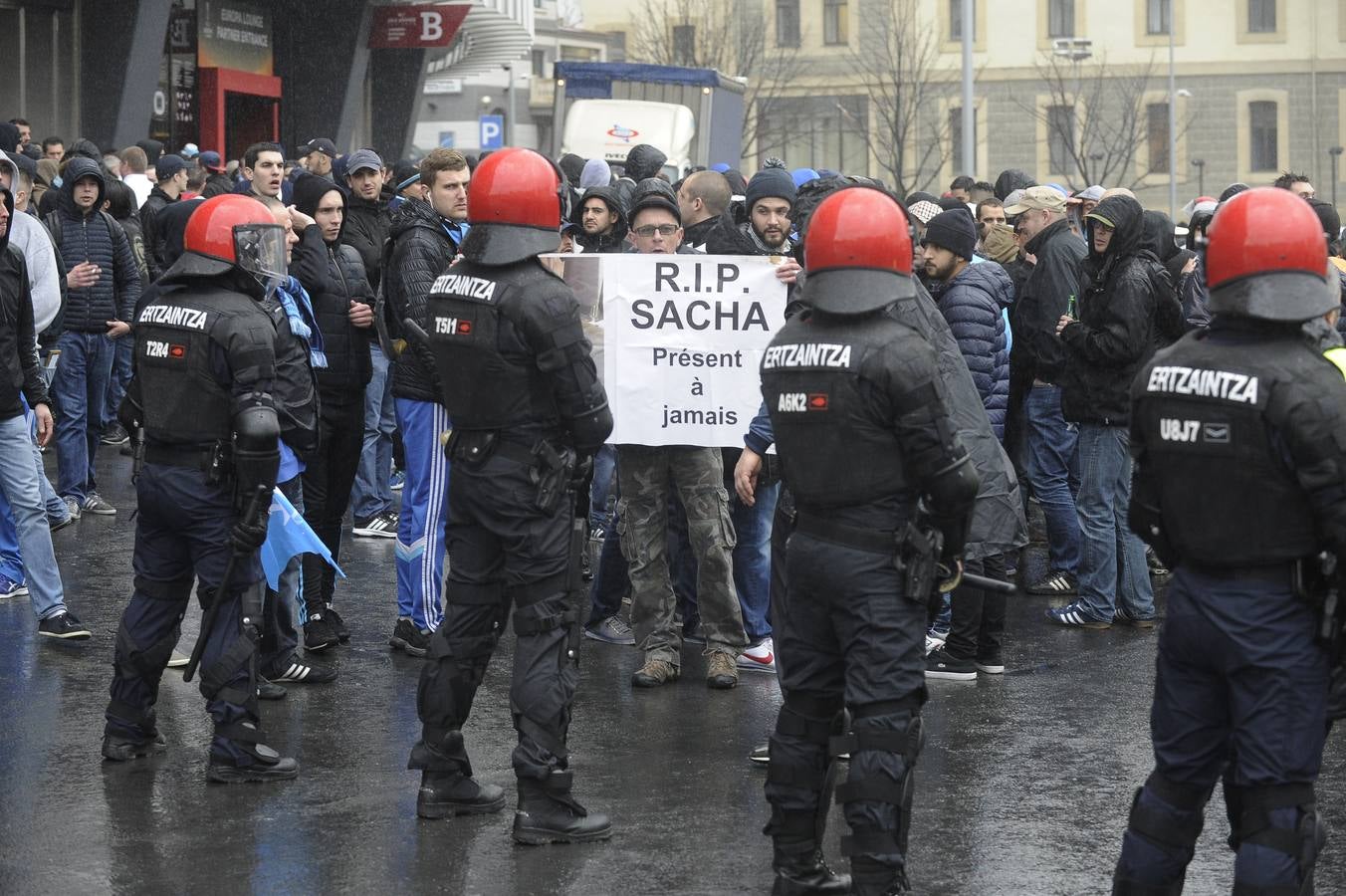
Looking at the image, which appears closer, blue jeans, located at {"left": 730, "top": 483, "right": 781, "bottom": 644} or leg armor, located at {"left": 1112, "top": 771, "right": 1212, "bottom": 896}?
leg armor, located at {"left": 1112, "top": 771, "right": 1212, "bottom": 896}

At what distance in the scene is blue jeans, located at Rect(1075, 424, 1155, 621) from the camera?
9352mm

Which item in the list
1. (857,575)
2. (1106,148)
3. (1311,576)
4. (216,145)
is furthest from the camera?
(1106,148)

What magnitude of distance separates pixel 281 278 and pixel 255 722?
1.70 meters

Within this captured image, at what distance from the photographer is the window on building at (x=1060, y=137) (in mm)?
57684

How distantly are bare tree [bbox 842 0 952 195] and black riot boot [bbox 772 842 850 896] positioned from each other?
53.8 meters

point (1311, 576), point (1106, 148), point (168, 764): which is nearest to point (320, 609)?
point (168, 764)

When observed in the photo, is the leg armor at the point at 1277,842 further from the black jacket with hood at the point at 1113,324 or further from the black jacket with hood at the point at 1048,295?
the black jacket with hood at the point at 1048,295

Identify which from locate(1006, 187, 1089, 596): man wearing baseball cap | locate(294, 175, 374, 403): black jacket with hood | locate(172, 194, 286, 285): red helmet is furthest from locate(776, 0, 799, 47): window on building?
locate(172, 194, 286, 285): red helmet

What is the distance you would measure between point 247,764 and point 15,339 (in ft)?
9.99

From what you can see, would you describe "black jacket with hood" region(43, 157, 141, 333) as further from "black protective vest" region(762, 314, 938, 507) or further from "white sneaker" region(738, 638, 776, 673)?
"black protective vest" region(762, 314, 938, 507)

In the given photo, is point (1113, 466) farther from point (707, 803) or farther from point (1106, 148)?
point (1106, 148)

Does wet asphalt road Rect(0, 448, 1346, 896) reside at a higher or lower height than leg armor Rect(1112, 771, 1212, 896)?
lower

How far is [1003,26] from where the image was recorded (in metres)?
60.7

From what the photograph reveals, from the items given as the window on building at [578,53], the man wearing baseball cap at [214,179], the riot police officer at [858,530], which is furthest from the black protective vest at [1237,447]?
the window on building at [578,53]
